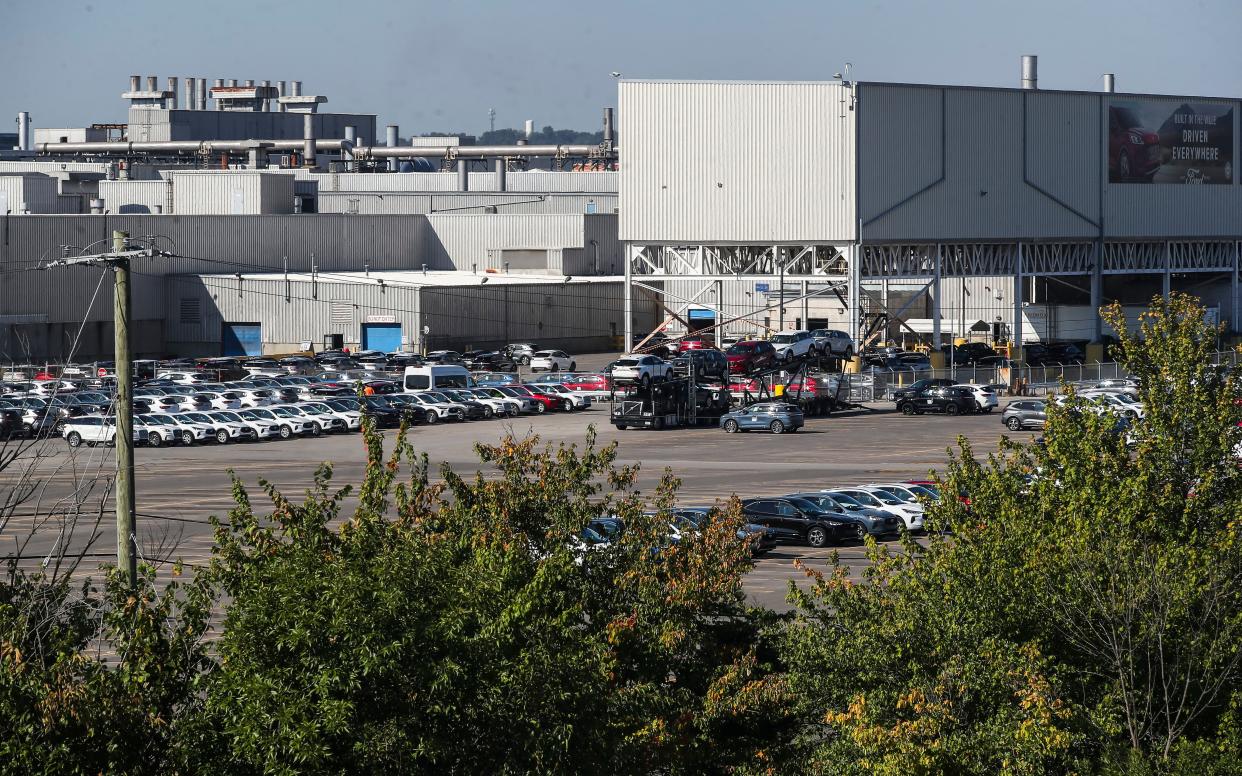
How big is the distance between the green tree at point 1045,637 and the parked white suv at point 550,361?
6379 cm

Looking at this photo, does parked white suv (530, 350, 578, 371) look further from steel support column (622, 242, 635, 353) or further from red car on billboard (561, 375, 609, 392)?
red car on billboard (561, 375, 609, 392)

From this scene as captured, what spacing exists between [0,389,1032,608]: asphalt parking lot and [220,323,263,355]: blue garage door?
31.9 metres

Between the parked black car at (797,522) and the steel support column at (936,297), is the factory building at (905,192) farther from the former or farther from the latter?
the parked black car at (797,522)

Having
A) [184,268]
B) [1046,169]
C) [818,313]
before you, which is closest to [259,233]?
[184,268]

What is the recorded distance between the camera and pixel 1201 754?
1577 centimetres

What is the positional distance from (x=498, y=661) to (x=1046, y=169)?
262 feet

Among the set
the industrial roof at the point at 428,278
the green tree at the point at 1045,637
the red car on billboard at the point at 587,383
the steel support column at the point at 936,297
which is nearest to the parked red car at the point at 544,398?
the red car on billboard at the point at 587,383

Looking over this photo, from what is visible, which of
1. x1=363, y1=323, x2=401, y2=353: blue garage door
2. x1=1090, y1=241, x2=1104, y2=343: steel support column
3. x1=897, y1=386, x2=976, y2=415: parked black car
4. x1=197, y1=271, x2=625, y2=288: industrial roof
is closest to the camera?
x1=897, y1=386, x2=976, y2=415: parked black car

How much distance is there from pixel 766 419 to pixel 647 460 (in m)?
10.8

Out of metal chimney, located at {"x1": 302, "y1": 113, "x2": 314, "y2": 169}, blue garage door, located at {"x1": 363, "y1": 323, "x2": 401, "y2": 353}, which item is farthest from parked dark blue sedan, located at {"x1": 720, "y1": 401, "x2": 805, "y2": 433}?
metal chimney, located at {"x1": 302, "y1": 113, "x2": 314, "y2": 169}

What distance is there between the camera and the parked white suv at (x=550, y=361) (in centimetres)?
8419

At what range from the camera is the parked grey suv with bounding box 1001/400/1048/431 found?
58.0m

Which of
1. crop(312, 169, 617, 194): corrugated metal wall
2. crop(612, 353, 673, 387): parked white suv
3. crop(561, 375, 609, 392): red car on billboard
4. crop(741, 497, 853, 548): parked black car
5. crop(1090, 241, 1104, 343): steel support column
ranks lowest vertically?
crop(741, 497, 853, 548): parked black car

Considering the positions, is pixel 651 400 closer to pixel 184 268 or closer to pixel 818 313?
pixel 818 313
